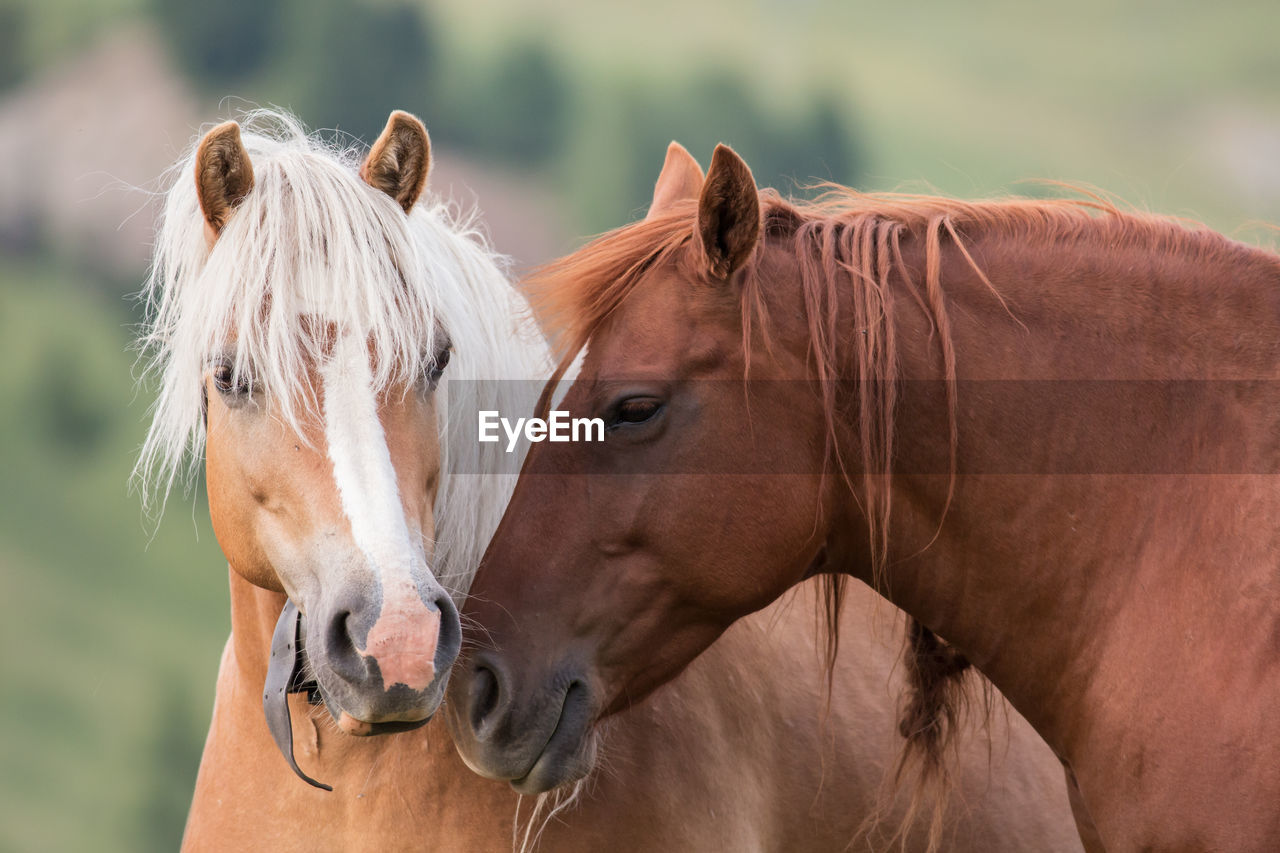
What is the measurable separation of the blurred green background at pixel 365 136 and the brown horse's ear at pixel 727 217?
619 cm

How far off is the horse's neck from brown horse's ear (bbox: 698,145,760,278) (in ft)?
1.02

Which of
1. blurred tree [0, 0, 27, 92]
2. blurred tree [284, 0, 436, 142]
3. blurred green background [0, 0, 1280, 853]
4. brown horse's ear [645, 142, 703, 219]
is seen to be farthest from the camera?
blurred tree [284, 0, 436, 142]

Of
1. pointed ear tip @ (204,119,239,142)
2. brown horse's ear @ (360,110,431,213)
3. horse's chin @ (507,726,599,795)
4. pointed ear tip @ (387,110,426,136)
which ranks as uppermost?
pointed ear tip @ (387,110,426,136)

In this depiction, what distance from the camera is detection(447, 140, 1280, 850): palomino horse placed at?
68.6 inches

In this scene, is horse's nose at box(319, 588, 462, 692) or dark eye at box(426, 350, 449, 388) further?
dark eye at box(426, 350, 449, 388)

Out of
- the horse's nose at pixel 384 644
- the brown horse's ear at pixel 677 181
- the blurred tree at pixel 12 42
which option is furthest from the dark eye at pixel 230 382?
the blurred tree at pixel 12 42

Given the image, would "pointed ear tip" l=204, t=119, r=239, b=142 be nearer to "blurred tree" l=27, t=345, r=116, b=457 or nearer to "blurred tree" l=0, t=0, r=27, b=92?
"blurred tree" l=27, t=345, r=116, b=457

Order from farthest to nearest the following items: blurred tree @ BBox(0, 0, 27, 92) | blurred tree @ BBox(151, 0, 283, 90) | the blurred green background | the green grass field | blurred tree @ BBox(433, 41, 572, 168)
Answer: blurred tree @ BBox(433, 41, 572, 168) < blurred tree @ BBox(151, 0, 283, 90) < blurred tree @ BBox(0, 0, 27, 92) < the blurred green background < the green grass field

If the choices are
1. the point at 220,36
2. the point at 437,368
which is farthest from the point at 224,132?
the point at 220,36

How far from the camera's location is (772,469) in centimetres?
180

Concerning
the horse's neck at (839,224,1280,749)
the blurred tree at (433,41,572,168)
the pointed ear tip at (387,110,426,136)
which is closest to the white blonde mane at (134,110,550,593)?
the pointed ear tip at (387,110,426,136)

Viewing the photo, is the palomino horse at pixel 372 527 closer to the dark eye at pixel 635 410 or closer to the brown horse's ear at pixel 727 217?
the dark eye at pixel 635 410

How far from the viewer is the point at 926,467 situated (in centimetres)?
185

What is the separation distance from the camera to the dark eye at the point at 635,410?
5.89ft
